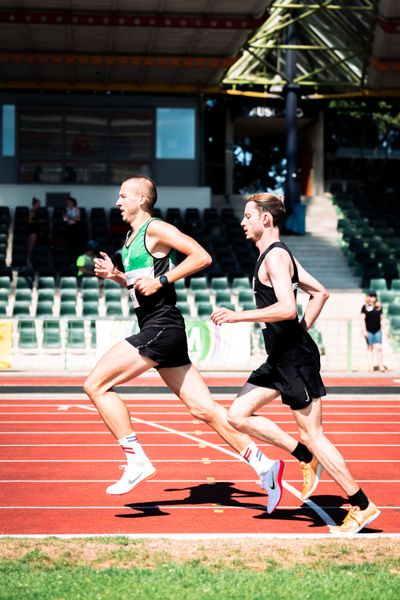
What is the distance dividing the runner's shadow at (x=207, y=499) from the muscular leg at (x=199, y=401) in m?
0.61

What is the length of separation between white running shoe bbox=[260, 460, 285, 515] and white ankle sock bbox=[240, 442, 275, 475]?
0.04 m

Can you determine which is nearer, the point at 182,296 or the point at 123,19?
the point at 182,296

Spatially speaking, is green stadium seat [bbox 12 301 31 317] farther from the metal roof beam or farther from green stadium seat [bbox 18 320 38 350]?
the metal roof beam

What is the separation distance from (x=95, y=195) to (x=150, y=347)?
29031mm

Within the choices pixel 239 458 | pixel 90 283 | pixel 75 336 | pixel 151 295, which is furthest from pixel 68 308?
pixel 151 295

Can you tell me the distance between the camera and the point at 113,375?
24.0 ft

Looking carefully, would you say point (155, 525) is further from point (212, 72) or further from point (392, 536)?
point (212, 72)

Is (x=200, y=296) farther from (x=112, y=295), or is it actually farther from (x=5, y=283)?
(x=5, y=283)

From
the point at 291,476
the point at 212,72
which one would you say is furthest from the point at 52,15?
the point at 291,476

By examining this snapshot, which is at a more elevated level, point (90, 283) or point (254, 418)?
point (254, 418)

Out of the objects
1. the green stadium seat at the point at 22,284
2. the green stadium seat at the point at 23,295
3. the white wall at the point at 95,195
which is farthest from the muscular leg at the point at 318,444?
the white wall at the point at 95,195

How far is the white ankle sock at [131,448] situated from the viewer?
7461 millimetres

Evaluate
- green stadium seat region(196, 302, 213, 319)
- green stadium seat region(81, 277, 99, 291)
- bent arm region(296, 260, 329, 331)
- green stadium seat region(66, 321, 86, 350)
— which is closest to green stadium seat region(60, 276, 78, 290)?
green stadium seat region(81, 277, 99, 291)

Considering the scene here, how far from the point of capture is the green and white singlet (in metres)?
7.41
